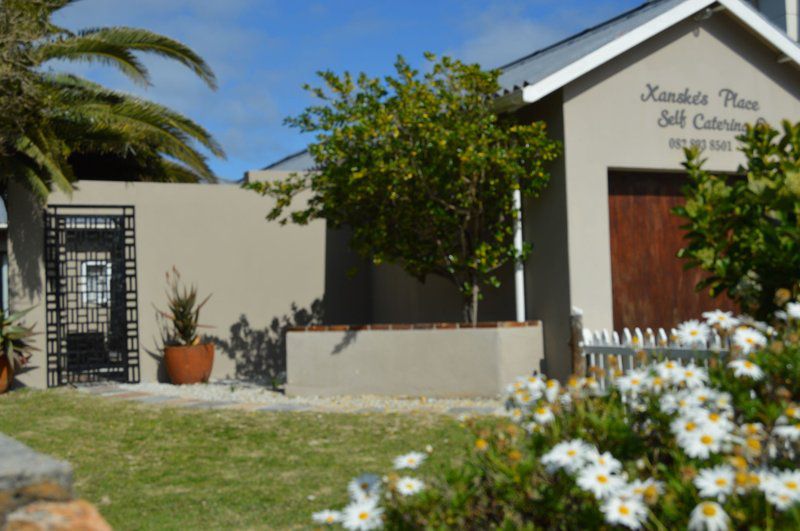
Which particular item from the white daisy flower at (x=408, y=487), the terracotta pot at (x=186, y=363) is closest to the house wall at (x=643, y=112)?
the terracotta pot at (x=186, y=363)

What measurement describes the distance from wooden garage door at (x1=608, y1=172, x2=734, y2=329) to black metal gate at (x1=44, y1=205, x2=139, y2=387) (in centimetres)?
639

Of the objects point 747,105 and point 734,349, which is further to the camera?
point 747,105

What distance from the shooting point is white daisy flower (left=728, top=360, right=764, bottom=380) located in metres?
2.65

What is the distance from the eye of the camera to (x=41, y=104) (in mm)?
10547

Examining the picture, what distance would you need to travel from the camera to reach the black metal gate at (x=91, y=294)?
1101 centimetres

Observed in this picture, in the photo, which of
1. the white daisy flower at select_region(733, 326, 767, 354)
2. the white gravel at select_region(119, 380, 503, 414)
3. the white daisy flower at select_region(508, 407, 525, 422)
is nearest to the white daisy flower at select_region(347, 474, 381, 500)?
the white daisy flower at select_region(508, 407, 525, 422)

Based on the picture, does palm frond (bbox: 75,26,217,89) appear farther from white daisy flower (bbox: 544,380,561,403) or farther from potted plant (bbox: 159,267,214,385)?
white daisy flower (bbox: 544,380,561,403)

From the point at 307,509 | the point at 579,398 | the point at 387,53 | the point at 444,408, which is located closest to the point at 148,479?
the point at 307,509

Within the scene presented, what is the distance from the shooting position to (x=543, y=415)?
270 centimetres

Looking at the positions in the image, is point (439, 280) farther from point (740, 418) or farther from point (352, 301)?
point (740, 418)

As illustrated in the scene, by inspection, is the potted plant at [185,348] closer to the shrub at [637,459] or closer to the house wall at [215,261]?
the house wall at [215,261]

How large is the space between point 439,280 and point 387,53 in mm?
3330

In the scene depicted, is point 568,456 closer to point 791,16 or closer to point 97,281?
point 97,281

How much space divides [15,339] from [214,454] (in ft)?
16.5
